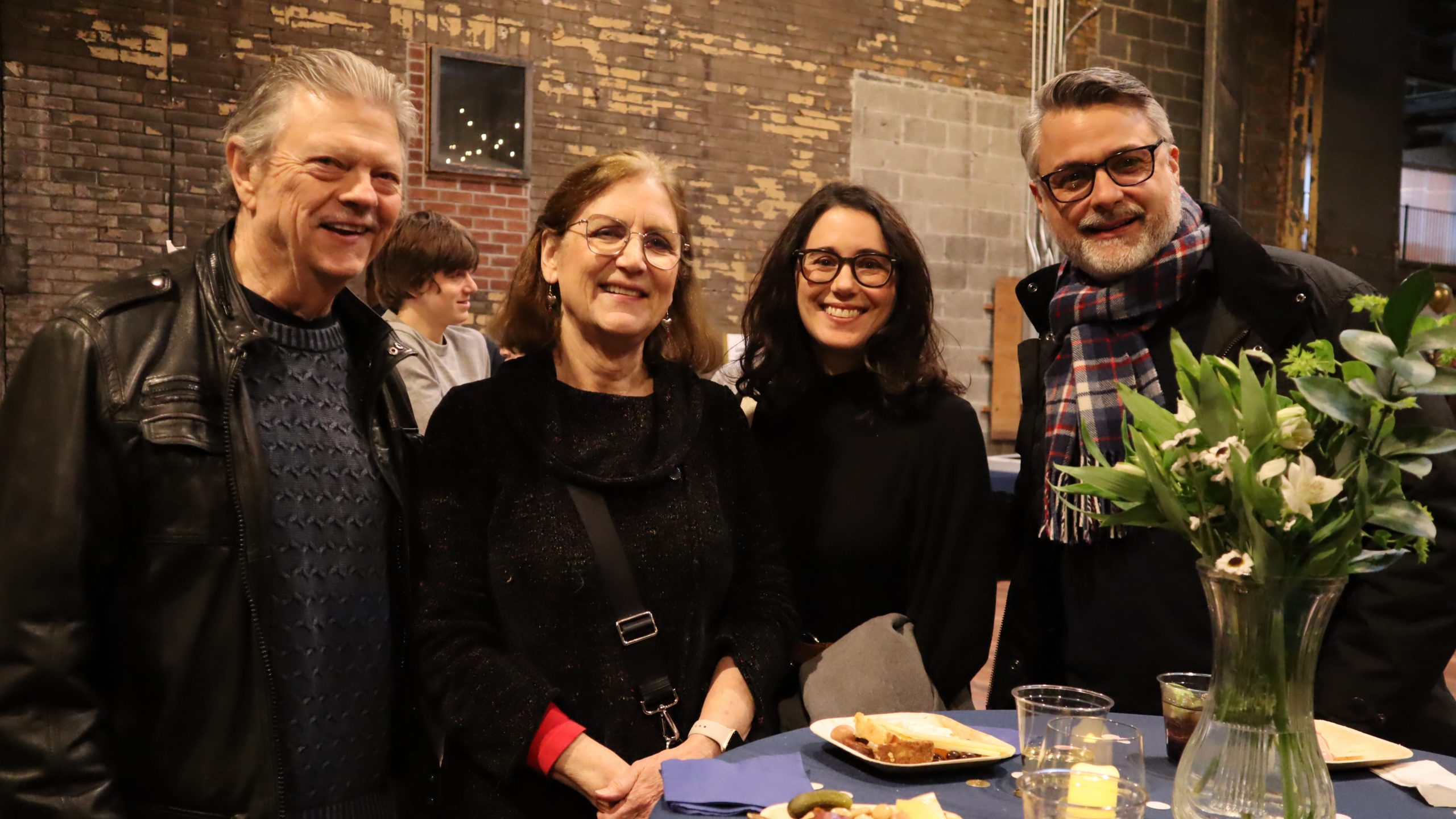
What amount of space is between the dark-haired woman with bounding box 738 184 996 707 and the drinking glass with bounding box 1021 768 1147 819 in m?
0.90

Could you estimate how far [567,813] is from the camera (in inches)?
71.2

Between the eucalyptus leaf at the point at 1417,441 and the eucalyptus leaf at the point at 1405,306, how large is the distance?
0.09m

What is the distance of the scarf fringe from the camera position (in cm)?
218

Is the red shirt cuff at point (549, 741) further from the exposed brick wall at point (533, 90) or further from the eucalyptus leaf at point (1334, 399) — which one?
the exposed brick wall at point (533, 90)

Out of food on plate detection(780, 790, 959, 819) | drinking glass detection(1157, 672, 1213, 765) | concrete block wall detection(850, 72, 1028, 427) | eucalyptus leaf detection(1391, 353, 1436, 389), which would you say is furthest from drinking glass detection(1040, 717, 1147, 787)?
concrete block wall detection(850, 72, 1028, 427)

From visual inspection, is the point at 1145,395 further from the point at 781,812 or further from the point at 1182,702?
the point at 781,812

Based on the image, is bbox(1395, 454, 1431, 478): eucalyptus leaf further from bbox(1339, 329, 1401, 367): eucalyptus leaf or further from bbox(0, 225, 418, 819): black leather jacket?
bbox(0, 225, 418, 819): black leather jacket

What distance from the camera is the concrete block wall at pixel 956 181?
8500mm

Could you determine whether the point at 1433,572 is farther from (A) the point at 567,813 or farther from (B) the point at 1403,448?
(A) the point at 567,813

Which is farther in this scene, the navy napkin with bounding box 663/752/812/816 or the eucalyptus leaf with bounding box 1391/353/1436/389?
the navy napkin with bounding box 663/752/812/816


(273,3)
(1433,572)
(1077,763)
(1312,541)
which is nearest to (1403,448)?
(1312,541)

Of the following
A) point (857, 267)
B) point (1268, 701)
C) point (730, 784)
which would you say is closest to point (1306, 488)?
point (1268, 701)

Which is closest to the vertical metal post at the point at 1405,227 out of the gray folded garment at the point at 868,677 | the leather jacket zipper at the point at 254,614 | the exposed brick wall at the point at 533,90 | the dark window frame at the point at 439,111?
the exposed brick wall at the point at 533,90

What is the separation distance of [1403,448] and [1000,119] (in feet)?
27.0
